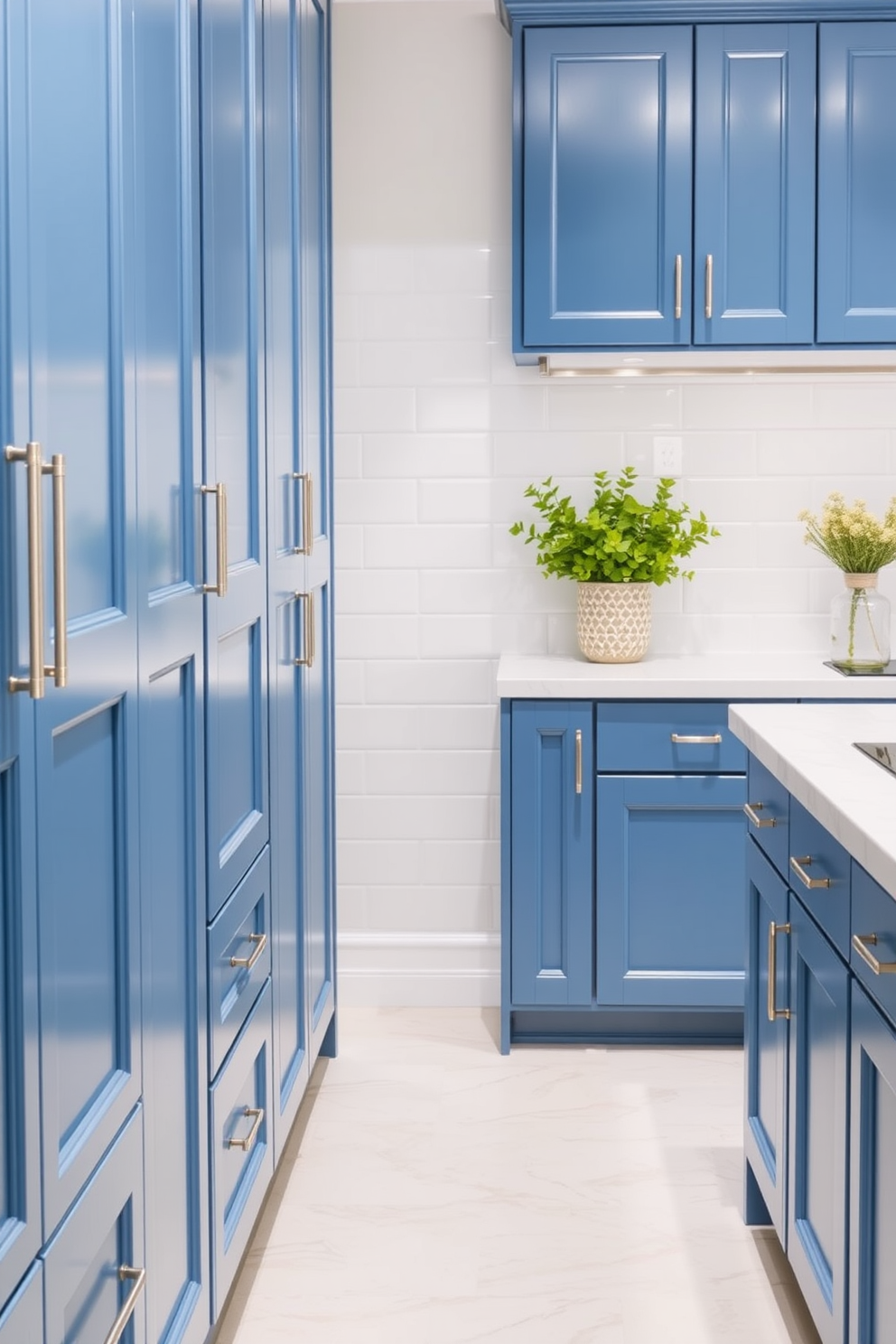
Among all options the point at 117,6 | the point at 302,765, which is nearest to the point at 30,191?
the point at 117,6

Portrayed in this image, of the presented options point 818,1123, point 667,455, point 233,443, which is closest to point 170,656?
point 233,443

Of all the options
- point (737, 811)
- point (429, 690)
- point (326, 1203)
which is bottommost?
point (326, 1203)

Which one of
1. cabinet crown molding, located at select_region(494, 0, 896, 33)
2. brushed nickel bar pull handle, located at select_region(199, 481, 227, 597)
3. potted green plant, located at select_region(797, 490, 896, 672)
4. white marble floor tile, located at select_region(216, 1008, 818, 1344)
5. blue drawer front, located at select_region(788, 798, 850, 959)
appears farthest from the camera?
potted green plant, located at select_region(797, 490, 896, 672)

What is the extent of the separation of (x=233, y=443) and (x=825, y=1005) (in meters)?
1.17

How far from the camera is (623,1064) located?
3.30 metres

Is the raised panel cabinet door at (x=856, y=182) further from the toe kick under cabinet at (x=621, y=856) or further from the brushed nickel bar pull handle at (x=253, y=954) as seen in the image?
the brushed nickel bar pull handle at (x=253, y=954)

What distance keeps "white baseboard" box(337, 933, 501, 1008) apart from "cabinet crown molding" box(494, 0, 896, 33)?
2.28 metres

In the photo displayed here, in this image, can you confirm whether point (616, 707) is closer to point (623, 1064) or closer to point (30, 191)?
point (623, 1064)

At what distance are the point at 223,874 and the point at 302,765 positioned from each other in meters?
0.77

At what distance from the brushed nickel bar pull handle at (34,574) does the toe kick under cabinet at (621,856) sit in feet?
7.05

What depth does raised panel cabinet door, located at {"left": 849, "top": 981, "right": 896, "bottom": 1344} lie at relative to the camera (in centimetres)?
154

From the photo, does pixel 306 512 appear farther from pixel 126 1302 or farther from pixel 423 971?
pixel 126 1302

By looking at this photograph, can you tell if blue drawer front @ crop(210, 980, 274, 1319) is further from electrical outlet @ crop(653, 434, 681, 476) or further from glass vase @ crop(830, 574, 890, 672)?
electrical outlet @ crop(653, 434, 681, 476)

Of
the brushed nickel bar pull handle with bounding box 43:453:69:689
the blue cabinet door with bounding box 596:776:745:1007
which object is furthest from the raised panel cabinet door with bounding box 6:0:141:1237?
the blue cabinet door with bounding box 596:776:745:1007
